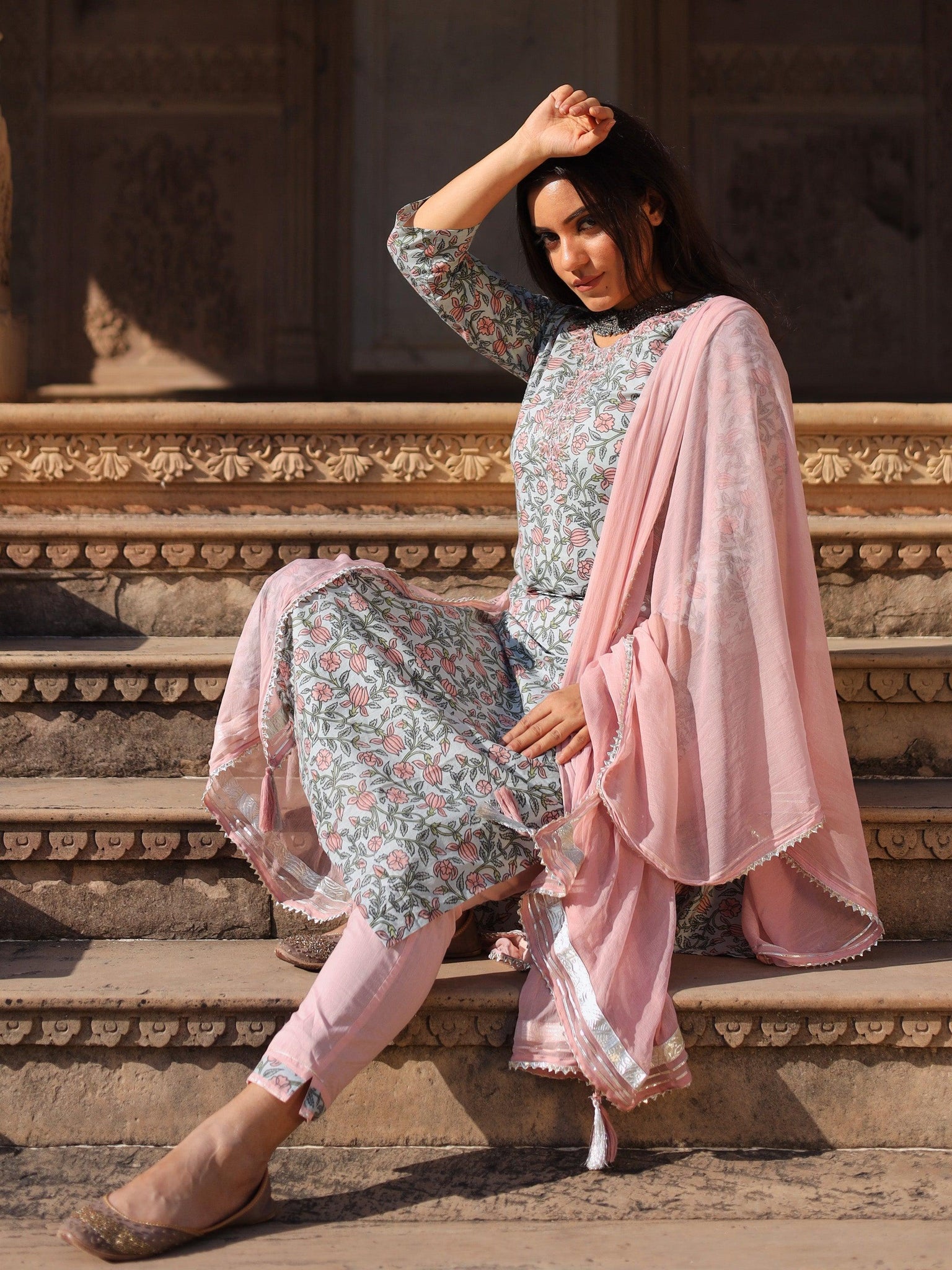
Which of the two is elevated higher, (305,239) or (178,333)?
(305,239)

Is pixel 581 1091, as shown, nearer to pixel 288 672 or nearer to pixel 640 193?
pixel 288 672

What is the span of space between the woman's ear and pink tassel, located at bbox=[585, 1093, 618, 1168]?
1397 mm

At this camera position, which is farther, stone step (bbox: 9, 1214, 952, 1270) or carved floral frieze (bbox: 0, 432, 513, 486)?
carved floral frieze (bbox: 0, 432, 513, 486)

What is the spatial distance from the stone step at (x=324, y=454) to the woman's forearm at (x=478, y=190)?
0.71 meters

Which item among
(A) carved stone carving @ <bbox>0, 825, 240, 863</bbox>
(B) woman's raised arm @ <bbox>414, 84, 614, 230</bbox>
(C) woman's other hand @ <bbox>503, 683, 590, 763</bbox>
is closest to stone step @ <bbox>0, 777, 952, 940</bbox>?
(A) carved stone carving @ <bbox>0, 825, 240, 863</bbox>

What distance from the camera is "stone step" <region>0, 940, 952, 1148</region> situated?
1784mm

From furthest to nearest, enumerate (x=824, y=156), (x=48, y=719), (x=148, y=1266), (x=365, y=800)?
(x=824, y=156), (x=48, y=719), (x=365, y=800), (x=148, y=1266)

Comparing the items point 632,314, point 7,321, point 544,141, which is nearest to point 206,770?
point 632,314

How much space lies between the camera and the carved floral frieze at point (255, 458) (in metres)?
2.89

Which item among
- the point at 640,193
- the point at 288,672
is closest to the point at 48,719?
the point at 288,672

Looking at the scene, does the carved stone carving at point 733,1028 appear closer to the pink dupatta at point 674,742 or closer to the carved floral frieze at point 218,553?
the pink dupatta at point 674,742

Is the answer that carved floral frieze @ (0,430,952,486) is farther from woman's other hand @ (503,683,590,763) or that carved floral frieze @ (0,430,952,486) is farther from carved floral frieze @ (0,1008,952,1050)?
carved floral frieze @ (0,1008,952,1050)

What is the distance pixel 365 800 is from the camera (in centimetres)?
173

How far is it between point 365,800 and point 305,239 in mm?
3527
